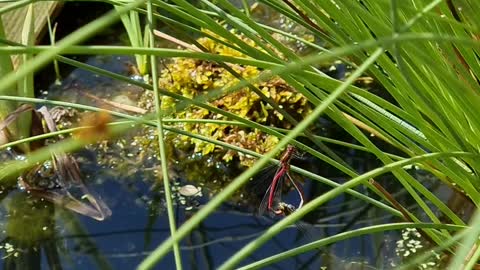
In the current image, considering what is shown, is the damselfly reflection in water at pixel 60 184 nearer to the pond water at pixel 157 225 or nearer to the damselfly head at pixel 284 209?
the pond water at pixel 157 225

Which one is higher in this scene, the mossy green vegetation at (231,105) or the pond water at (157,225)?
the mossy green vegetation at (231,105)

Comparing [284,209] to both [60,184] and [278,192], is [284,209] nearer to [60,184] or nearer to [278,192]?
[278,192]

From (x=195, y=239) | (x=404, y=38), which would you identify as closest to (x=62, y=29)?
(x=195, y=239)

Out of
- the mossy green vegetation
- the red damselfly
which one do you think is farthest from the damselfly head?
the mossy green vegetation

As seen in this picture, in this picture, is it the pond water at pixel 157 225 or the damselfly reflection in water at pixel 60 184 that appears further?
the damselfly reflection in water at pixel 60 184

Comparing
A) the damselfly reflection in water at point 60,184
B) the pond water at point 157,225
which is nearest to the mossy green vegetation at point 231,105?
the pond water at point 157,225

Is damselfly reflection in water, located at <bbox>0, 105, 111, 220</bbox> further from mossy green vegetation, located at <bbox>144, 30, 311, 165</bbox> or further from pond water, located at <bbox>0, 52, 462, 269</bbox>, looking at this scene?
mossy green vegetation, located at <bbox>144, 30, 311, 165</bbox>

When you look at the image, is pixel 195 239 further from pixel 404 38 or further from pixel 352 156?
pixel 404 38
